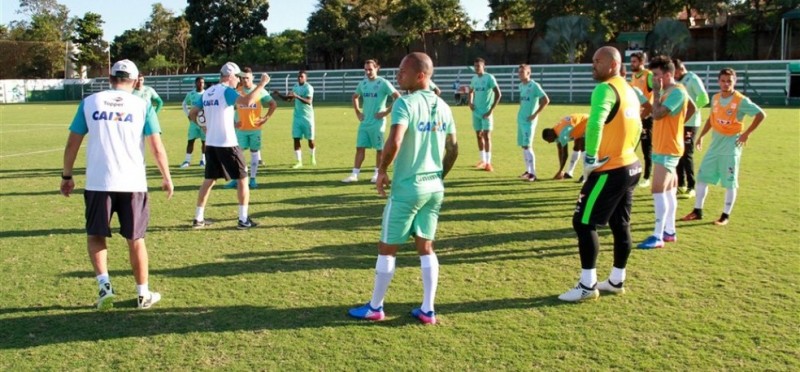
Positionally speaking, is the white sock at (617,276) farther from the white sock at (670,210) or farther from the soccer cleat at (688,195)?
the soccer cleat at (688,195)

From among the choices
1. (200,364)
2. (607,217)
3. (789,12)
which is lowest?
(200,364)

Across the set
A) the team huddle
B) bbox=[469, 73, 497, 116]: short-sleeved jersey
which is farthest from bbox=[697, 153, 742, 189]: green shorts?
bbox=[469, 73, 497, 116]: short-sleeved jersey

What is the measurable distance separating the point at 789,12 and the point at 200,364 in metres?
45.8

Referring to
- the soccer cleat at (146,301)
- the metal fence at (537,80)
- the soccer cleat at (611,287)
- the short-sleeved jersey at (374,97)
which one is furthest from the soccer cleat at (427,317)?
the metal fence at (537,80)

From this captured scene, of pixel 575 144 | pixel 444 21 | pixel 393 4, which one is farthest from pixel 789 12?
pixel 575 144

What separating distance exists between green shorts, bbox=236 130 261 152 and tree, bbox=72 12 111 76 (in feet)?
226

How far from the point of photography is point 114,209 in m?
5.27

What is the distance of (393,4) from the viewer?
58.2m

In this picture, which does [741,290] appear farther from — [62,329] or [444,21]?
[444,21]

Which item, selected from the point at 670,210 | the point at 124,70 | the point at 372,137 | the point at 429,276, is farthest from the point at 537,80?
the point at 124,70

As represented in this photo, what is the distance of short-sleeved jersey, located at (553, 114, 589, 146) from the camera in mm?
8766

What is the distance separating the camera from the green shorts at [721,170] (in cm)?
834

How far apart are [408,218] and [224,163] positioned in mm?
4251

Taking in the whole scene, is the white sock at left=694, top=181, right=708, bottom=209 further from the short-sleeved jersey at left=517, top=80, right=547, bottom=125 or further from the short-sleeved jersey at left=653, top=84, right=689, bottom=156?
the short-sleeved jersey at left=517, top=80, right=547, bottom=125
